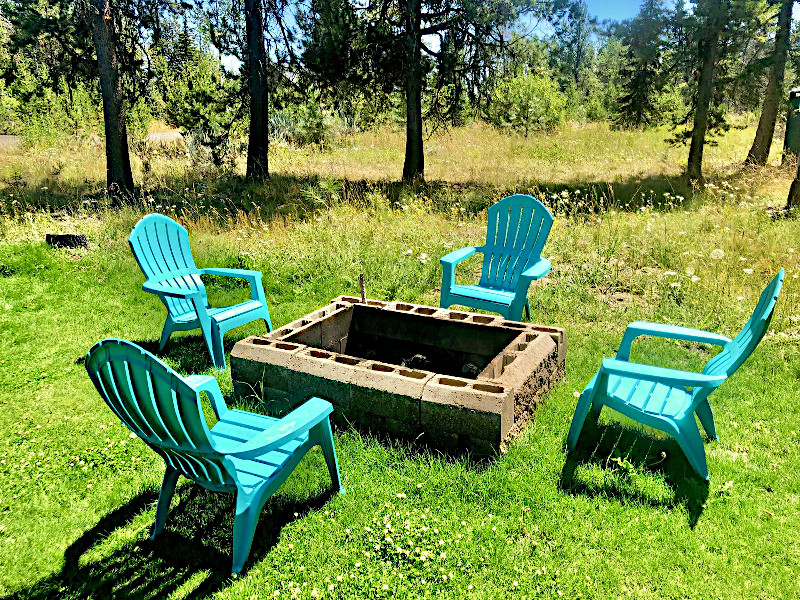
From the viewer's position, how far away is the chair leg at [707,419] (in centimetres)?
299

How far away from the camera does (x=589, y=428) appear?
3.15m

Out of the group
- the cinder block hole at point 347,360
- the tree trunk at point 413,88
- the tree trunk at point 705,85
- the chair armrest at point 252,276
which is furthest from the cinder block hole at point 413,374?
the tree trunk at point 705,85

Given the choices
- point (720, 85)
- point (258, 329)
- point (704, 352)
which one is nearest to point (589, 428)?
point (704, 352)

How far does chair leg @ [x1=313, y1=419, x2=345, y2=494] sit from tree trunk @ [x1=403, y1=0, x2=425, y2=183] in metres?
9.07

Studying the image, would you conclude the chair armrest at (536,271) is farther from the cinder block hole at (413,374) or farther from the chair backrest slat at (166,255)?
the chair backrest slat at (166,255)

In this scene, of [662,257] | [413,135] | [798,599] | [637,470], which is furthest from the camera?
[413,135]

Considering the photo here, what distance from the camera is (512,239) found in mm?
4809

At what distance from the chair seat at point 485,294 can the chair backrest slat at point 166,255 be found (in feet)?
6.41

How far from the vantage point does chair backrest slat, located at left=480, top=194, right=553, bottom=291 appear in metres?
4.64

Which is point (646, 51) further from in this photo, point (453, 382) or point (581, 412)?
point (453, 382)

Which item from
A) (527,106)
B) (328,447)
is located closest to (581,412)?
(328,447)

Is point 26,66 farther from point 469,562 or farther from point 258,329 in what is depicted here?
point 469,562

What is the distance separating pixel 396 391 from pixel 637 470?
4.17 ft

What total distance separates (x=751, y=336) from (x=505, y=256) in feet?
8.30
